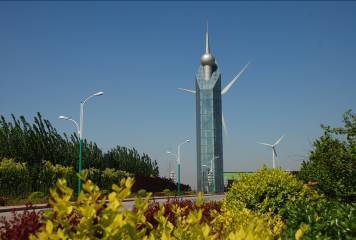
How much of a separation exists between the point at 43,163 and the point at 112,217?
36342 mm

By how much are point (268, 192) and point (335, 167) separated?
2305 mm

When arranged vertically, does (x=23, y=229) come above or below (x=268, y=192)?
below

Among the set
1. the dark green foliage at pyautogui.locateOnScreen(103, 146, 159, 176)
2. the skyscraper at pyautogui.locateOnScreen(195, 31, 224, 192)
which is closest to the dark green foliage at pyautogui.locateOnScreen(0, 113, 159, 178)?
the dark green foliage at pyautogui.locateOnScreen(103, 146, 159, 176)

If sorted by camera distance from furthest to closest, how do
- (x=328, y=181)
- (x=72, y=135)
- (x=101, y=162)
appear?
(x=101, y=162) → (x=72, y=135) → (x=328, y=181)

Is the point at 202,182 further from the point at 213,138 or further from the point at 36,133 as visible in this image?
the point at 36,133

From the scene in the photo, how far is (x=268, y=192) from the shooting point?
11016 mm

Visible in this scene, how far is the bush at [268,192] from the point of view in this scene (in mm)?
10977

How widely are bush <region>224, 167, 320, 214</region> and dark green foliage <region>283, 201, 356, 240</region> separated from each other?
386 cm

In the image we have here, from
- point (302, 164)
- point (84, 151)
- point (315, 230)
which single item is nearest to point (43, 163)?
point (84, 151)

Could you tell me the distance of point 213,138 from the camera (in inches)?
4624

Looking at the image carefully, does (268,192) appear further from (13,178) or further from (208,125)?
(208,125)

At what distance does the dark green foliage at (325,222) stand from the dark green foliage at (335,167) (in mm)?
4800

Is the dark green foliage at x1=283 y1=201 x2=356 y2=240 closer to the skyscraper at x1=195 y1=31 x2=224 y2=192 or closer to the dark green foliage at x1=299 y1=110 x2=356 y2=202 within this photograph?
the dark green foliage at x1=299 y1=110 x2=356 y2=202

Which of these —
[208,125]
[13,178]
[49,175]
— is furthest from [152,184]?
[208,125]
